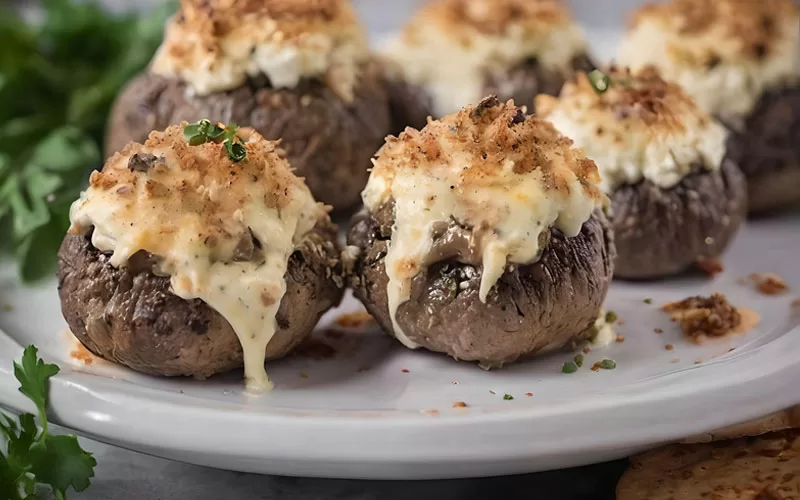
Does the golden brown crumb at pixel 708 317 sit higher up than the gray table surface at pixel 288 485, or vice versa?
the golden brown crumb at pixel 708 317

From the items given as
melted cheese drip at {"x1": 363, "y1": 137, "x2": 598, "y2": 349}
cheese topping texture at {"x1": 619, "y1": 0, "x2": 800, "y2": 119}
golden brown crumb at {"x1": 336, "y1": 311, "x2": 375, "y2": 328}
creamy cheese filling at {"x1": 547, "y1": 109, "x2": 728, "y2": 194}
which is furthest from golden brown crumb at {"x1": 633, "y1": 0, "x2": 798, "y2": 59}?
golden brown crumb at {"x1": 336, "y1": 311, "x2": 375, "y2": 328}

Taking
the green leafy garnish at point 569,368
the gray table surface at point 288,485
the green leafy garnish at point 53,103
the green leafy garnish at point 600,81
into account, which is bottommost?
the green leafy garnish at point 53,103

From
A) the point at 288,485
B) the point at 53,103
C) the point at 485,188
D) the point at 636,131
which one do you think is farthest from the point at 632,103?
the point at 53,103

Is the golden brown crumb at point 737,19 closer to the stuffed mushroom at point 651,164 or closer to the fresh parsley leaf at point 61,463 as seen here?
the stuffed mushroom at point 651,164

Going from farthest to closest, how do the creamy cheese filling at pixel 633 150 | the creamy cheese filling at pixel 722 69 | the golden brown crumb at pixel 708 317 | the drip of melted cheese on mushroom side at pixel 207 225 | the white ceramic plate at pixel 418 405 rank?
the creamy cheese filling at pixel 722 69 → the creamy cheese filling at pixel 633 150 → the golden brown crumb at pixel 708 317 → the drip of melted cheese on mushroom side at pixel 207 225 → the white ceramic plate at pixel 418 405

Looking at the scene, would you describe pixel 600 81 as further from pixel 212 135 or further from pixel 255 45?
pixel 212 135

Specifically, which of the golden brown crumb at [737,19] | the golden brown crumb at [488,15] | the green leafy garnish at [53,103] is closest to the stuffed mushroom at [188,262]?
the green leafy garnish at [53,103]

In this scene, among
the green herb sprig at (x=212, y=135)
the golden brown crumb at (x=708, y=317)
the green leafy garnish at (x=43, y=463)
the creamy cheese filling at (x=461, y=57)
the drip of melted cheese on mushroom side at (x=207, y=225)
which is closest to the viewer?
the green leafy garnish at (x=43, y=463)

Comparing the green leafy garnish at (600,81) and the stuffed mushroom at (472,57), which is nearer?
the green leafy garnish at (600,81)
